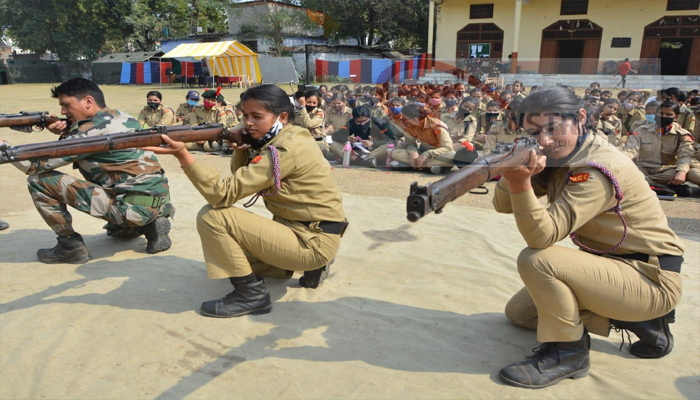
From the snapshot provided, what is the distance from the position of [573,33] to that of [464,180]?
31.4 meters

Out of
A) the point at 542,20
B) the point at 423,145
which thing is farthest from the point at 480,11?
the point at 423,145

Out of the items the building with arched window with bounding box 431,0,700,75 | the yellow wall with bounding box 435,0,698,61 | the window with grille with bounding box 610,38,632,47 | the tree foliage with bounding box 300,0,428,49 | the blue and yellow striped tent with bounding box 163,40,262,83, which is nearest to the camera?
the building with arched window with bounding box 431,0,700,75

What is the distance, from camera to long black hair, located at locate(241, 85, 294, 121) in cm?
329

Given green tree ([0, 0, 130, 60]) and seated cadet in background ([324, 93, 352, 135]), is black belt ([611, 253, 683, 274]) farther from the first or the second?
green tree ([0, 0, 130, 60])

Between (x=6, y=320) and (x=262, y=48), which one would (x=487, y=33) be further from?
(x=6, y=320)

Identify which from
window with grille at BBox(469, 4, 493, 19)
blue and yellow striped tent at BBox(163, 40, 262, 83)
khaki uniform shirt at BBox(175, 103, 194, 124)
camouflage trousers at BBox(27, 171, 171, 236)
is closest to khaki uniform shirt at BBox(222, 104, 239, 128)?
khaki uniform shirt at BBox(175, 103, 194, 124)

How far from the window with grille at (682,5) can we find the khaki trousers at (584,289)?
98.6 feet

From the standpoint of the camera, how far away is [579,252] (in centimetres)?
263

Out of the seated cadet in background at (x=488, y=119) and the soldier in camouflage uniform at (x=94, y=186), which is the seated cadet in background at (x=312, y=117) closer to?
the seated cadet in background at (x=488, y=119)

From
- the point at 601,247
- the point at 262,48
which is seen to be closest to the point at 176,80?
the point at 262,48

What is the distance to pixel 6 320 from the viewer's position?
3.28 m

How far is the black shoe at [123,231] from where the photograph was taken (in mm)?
4819

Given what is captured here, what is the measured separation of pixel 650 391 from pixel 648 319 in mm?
367

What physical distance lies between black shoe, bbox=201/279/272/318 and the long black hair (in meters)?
1.19
